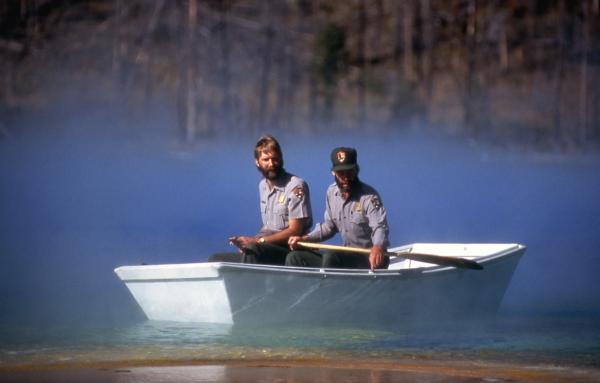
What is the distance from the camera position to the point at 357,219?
34.3ft

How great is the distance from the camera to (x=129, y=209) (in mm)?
23719

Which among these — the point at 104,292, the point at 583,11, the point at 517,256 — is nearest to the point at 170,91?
the point at 583,11

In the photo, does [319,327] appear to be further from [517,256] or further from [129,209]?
[129,209]

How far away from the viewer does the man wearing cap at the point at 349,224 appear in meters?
10.3

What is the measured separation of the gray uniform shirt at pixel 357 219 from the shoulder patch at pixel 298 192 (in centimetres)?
28

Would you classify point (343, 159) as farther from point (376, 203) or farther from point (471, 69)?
point (471, 69)

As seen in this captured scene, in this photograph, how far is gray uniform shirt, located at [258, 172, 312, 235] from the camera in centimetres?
1034

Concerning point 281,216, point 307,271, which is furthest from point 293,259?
point 281,216

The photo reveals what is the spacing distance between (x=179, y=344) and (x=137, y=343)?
0.34 m

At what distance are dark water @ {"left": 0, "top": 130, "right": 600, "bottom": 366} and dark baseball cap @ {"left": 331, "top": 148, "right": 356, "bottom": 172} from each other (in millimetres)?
1130

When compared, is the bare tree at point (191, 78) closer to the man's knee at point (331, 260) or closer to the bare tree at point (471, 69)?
the bare tree at point (471, 69)

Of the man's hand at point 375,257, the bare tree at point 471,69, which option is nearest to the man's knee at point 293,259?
the man's hand at point 375,257

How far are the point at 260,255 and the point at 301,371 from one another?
1942 millimetres

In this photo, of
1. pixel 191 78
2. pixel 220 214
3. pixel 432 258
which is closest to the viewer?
pixel 432 258
